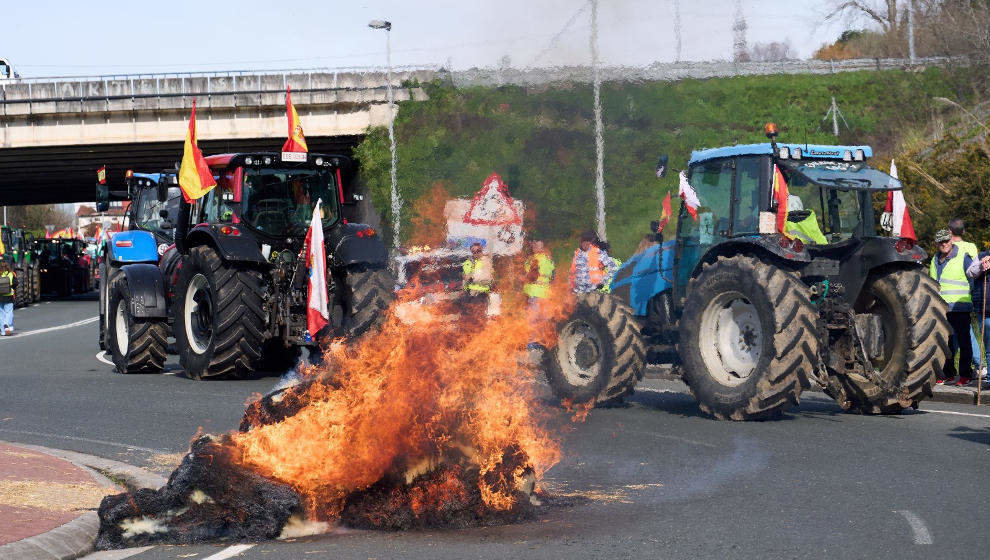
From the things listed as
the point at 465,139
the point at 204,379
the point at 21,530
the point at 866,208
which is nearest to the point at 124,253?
the point at 204,379

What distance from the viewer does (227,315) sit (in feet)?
50.4

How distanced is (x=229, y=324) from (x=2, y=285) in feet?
50.5

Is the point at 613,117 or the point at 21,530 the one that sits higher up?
the point at 613,117

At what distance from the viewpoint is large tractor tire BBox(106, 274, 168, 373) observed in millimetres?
17750

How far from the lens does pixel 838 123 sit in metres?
48.2

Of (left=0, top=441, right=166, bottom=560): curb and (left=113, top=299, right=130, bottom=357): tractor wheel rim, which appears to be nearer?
(left=0, top=441, right=166, bottom=560): curb

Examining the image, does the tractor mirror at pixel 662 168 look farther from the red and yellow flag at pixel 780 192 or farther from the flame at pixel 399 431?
the flame at pixel 399 431

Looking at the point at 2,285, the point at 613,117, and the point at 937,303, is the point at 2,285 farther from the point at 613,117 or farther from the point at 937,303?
the point at 937,303

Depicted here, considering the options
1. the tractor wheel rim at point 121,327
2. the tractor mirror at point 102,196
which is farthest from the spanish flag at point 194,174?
the tractor mirror at point 102,196

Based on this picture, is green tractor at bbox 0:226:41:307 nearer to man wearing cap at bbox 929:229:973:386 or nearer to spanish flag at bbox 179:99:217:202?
spanish flag at bbox 179:99:217:202

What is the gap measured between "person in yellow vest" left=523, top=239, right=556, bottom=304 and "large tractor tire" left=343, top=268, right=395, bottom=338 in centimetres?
177

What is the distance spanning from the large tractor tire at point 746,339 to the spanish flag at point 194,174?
22.5ft

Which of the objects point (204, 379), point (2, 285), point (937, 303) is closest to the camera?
point (937, 303)

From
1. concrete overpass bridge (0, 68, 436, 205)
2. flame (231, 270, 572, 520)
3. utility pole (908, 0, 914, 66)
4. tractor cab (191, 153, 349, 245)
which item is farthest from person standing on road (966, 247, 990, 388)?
concrete overpass bridge (0, 68, 436, 205)
